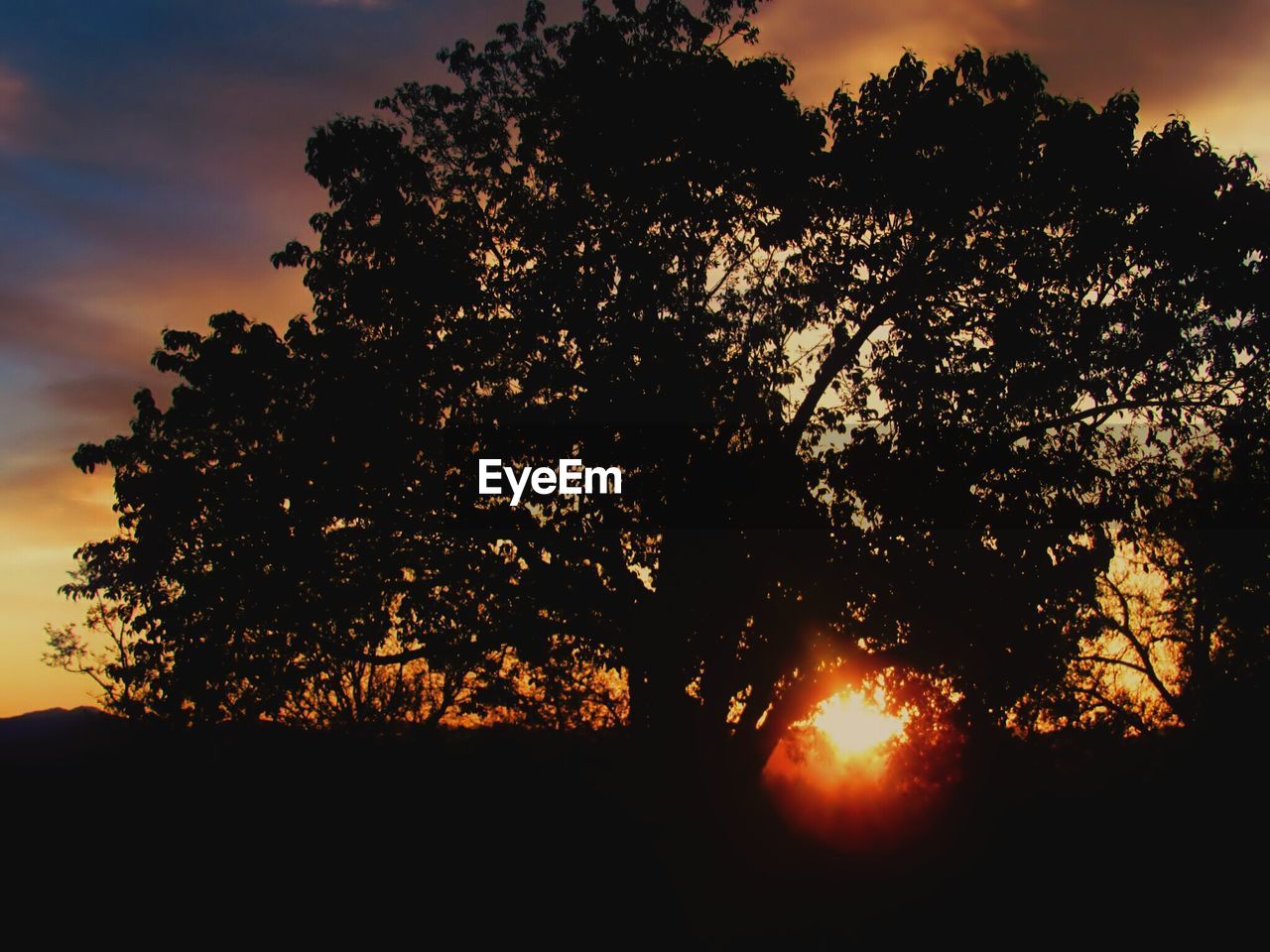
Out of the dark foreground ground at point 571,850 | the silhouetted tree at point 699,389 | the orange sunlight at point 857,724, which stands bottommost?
the dark foreground ground at point 571,850

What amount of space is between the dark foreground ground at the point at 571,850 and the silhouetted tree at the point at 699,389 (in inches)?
150

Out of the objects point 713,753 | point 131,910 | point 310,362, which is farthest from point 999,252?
point 131,910

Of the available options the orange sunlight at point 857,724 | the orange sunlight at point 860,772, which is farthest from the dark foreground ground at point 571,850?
the orange sunlight at point 857,724

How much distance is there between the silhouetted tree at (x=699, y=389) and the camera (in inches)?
686

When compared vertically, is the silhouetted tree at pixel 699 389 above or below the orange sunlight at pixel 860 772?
above

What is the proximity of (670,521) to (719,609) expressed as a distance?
1.98 m

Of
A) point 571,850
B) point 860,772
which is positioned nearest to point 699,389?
point 571,850

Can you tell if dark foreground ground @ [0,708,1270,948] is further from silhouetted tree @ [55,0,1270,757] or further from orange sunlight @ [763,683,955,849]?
silhouetted tree @ [55,0,1270,757]

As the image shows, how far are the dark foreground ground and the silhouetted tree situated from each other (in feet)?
12.5

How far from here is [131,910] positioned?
17.4m

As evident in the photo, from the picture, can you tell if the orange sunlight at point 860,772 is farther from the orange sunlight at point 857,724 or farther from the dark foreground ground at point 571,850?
the dark foreground ground at point 571,850

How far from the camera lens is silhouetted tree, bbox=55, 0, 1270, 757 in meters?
17.4

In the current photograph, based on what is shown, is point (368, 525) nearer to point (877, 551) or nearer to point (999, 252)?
point (877, 551)

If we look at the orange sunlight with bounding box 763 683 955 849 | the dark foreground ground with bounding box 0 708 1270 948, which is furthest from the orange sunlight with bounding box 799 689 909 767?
the dark foreground ground with bounding box 0 708 1270 948
